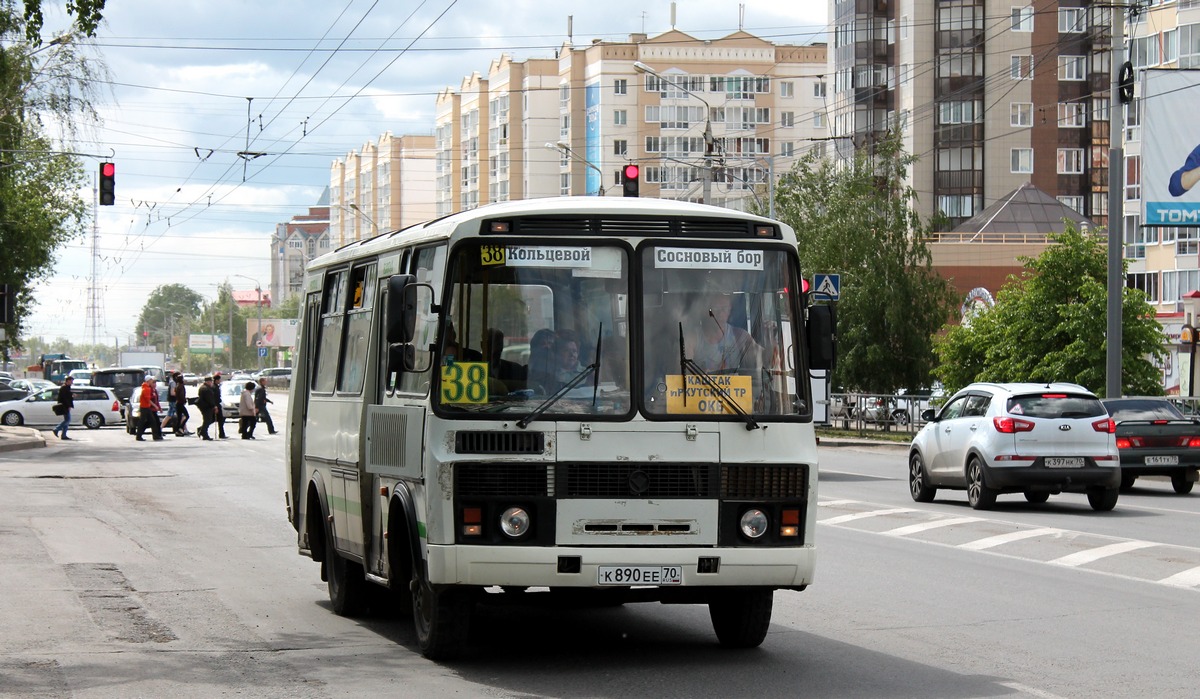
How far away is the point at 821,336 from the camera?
9391mm

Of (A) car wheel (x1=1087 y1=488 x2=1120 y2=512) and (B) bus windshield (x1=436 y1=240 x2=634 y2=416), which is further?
(A) car wheel (x1=1087 y1=488 x2=1120 y2=512)

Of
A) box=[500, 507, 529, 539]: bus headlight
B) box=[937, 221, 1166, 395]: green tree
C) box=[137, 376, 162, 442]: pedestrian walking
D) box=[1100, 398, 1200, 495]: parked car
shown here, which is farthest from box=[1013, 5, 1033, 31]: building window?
box=[500, 507, 529, 539]: bus headlight

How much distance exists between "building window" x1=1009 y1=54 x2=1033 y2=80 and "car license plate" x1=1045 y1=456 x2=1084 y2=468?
2748 inches

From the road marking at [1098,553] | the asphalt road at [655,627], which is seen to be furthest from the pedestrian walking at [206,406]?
the road marking at [1098,553]

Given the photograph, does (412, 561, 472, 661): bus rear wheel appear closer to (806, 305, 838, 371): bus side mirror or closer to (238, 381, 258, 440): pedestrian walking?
(806, 305, 838, 371): bus side mirror

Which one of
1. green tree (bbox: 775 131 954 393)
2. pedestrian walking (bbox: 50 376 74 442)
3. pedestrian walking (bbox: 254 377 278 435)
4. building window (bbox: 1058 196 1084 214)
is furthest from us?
building window (bbox: 1058 196 1084 214)

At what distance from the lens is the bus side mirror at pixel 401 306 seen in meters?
8.97

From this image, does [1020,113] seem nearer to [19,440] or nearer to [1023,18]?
[1023,18]

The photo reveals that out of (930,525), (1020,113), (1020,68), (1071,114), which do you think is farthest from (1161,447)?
(1071,114)

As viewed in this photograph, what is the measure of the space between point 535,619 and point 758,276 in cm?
329

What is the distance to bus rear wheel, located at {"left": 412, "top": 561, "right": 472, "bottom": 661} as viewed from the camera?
30.1 feet

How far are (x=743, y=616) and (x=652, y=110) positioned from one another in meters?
106

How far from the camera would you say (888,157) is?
53844 mm

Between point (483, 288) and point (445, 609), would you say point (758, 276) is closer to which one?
point (483, 288)
